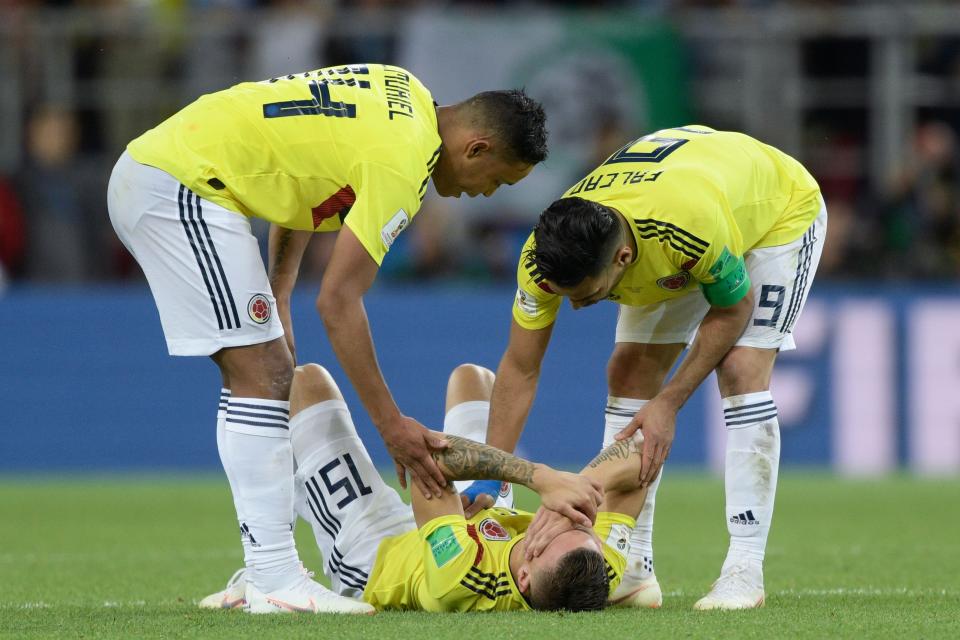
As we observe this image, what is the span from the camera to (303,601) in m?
5.41

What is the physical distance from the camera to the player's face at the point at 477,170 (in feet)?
18.4

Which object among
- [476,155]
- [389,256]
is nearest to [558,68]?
[389,256]

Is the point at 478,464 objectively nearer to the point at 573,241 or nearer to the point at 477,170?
the point at 573,241

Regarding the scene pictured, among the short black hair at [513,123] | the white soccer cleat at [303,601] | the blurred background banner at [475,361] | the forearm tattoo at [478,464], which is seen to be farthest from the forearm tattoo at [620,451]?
the blurred background banner at [475,361]

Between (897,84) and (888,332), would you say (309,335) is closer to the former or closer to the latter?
(888,332)

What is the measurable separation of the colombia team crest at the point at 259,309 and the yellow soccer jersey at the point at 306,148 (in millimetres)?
329

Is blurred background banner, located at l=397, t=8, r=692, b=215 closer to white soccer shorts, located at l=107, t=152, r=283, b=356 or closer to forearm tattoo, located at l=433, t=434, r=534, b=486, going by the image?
white soccer shorts, located at l=107, t=152, r=283, b=356

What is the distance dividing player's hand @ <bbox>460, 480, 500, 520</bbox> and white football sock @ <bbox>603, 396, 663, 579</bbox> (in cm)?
48

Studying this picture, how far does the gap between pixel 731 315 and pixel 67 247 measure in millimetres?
8624

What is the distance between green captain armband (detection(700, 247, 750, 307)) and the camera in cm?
541

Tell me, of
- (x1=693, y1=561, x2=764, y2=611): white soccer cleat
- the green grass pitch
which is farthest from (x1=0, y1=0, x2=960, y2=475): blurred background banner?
(x1=693, y1=561, x2=764, y2=611): white soccer cleat

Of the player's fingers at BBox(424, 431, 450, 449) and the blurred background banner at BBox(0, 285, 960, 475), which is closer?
the player's fingers at BBox(424, 431, 450, 449)

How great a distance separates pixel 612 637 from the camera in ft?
15.0

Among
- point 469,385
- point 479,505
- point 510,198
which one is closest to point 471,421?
point 469,385
